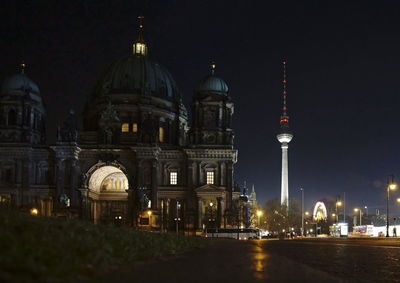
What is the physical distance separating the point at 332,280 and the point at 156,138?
251 feet

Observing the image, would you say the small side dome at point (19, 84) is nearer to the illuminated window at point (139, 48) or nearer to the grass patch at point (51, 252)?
the illuminated window at point (139, 48)

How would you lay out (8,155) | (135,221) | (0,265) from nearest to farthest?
(0,265) < (135,221) < (8,155)

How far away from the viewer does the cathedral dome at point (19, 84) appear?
9144 cm

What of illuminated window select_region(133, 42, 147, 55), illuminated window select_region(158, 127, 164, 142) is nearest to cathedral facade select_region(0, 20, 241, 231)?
illuminated window select_region(158, 127, 164, 142)

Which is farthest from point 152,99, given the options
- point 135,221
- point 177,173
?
point 135,221

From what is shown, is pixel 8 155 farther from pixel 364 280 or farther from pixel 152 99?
pixel 364 280

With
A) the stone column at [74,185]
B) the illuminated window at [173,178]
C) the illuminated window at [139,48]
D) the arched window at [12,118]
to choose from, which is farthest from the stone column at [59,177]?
the illuminated window at [139,48]

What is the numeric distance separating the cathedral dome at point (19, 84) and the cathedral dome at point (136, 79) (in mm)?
12804

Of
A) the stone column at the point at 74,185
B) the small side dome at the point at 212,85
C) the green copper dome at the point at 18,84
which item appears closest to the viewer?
the stone column at the point at 74,185

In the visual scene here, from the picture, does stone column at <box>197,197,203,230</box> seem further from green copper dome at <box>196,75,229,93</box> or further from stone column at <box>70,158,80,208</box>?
stone column at <box>70,158,80,208</box>

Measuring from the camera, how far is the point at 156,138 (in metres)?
87.0

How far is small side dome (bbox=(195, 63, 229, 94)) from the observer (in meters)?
89.0

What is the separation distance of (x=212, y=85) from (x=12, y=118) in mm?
32975

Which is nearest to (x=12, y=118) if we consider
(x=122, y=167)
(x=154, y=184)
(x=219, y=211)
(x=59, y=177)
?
(x=59, y=177)
